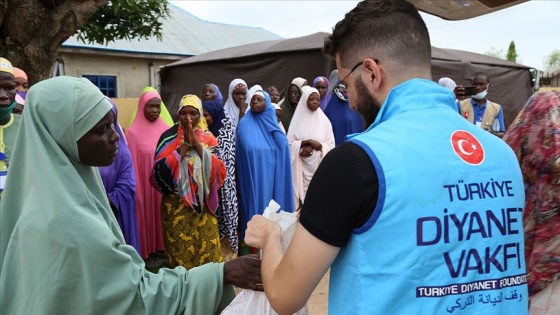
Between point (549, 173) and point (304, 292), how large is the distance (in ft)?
4.41

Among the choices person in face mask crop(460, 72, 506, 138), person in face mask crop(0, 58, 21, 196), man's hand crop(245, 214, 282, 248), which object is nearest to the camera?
man's hand crop(245, 214, 282, 248)

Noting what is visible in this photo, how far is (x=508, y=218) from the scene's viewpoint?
4.49ft

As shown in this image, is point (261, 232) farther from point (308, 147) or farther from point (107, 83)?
point (107, 83)

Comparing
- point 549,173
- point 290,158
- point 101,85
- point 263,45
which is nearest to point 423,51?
point 549,173

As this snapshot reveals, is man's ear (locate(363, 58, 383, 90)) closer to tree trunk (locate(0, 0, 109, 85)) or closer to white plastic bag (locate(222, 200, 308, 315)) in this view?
white plastic bag (locate(222, 200, 308, 315))

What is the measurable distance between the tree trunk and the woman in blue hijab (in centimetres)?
214

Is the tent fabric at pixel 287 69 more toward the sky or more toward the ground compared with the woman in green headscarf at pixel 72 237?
more toward the sky

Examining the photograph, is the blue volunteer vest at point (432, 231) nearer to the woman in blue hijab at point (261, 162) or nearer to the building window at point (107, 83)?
the woman in blue hijab at point (261, 162)

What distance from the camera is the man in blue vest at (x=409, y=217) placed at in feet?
4.13

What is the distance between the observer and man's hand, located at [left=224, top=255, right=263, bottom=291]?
6.53 ft

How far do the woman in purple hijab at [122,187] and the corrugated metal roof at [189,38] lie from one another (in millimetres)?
11256

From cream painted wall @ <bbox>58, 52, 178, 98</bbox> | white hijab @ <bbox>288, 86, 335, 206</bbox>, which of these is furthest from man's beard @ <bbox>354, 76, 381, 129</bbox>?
cream painted wall @ <bbox>58, 52, 178, 98</bbox>

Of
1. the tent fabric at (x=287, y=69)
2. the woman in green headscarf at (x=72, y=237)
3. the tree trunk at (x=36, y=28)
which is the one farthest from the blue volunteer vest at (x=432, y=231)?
the tent fabric at (x=287, y=69)

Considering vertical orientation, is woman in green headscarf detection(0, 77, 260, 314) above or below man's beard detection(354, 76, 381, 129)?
below
